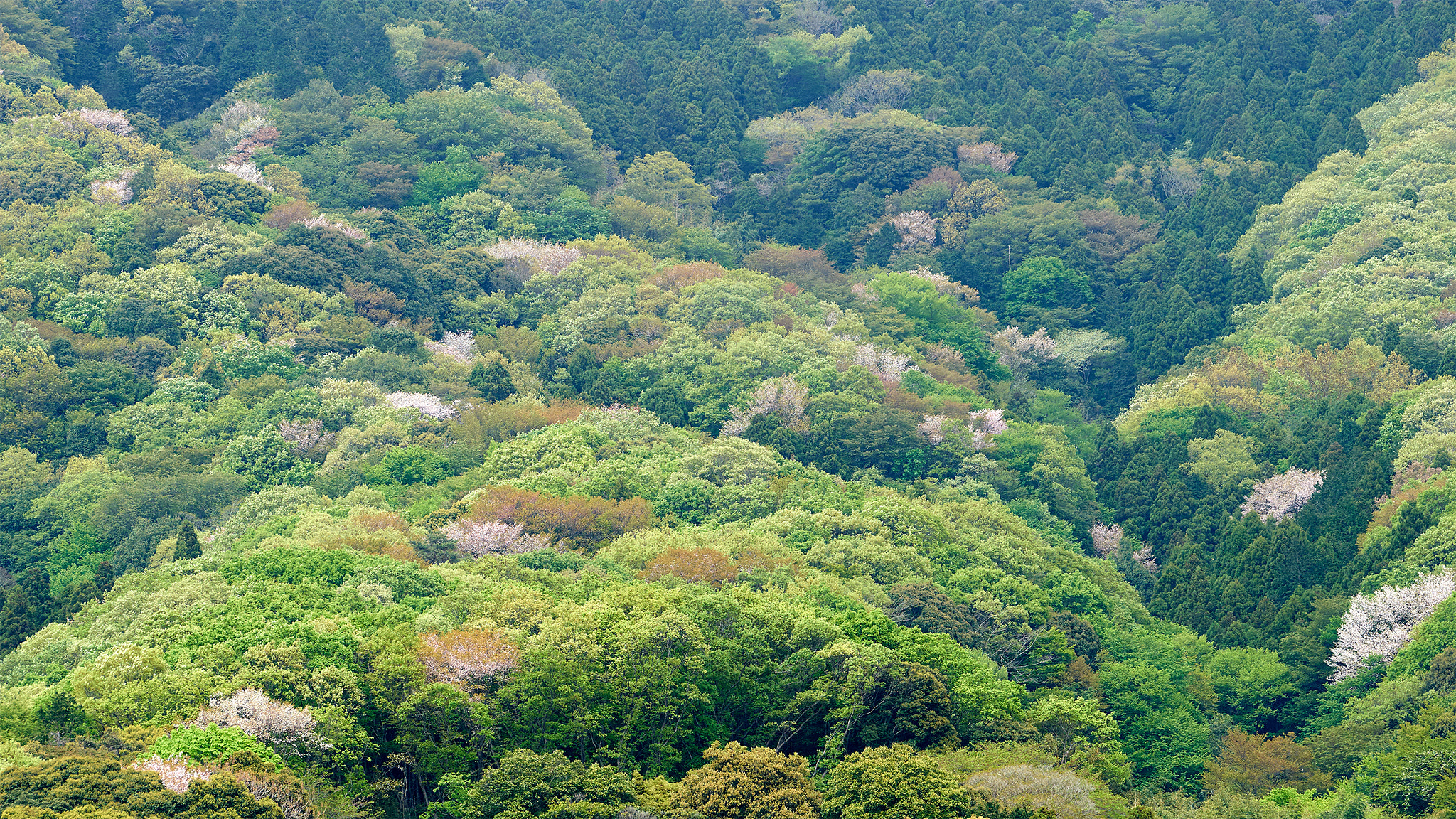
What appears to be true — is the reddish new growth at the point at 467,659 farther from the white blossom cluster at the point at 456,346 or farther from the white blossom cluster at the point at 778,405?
the white blossom cluster at the point at 456,346

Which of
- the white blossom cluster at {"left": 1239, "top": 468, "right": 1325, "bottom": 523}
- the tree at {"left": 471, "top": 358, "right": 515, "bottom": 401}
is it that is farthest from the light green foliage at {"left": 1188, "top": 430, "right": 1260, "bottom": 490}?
the tree at {"left": 471, "top": 358, "right": 515, "bottom": 401}

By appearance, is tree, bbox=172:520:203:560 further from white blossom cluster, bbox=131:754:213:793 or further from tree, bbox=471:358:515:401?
white blossom cluster, bbox=131:754:213:793

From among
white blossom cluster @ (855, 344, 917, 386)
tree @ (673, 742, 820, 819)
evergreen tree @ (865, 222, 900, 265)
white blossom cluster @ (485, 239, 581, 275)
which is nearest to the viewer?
tree @ (673, 742, 820, 819)

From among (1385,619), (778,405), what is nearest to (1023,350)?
(778,405)

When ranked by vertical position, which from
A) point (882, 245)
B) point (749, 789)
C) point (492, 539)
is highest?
point (882, 245)

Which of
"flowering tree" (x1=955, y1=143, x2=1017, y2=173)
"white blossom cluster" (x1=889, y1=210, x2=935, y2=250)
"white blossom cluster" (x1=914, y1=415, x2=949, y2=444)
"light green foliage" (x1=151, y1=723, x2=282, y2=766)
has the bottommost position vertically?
"light green foliage" (x1=151, y1=723, x2=282, y2=766)

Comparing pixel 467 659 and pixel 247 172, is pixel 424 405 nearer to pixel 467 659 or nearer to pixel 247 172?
pixel 247 172
